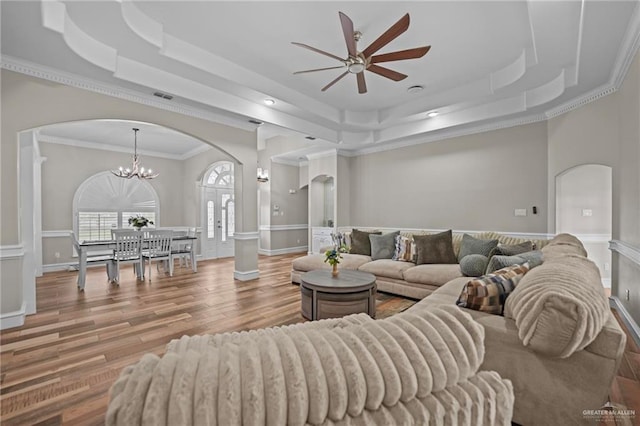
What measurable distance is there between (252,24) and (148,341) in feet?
11.3

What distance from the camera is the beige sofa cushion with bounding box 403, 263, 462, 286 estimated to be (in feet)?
12.6

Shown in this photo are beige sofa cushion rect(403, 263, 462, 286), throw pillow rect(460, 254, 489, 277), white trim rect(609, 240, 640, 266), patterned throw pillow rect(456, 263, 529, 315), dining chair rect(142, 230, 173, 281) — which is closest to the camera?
patterned throw pillow rect(456, 263, 529, 315)

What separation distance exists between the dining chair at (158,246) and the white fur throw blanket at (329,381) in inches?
220

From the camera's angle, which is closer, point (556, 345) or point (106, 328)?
point (556, 345)

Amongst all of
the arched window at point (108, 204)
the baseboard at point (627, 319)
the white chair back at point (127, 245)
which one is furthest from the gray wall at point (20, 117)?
the baseboard at point (627, 319)

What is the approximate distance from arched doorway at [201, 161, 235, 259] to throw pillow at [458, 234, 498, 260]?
19.3 ft

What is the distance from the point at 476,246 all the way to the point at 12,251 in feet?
18.7

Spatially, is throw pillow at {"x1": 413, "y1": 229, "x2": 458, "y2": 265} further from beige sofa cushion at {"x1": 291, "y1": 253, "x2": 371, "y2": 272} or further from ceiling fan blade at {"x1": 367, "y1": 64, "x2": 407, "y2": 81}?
ceiling fan blade at {"x1": 367, "y1": 64, "x2": 407, "y2": 81}

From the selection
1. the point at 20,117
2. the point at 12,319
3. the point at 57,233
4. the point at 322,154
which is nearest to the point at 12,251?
the point at 12,319

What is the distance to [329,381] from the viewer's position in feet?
2.23

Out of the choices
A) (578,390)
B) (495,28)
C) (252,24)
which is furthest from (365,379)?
(495,28)

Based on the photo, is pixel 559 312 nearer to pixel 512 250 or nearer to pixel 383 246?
pixel 512 250

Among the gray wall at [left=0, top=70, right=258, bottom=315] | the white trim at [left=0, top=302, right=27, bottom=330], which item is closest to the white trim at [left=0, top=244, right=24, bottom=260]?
the gray wall at [left=0, top=70, right=258, bottom=315]

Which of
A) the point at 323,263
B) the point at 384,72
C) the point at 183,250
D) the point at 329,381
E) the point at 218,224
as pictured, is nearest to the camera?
the point at 329,381
